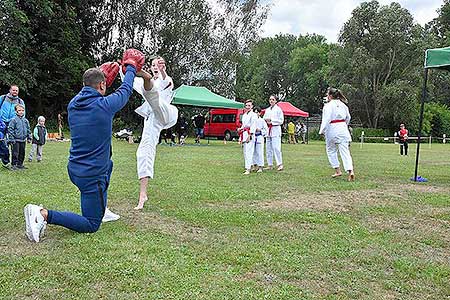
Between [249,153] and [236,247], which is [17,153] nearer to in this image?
[249,153]

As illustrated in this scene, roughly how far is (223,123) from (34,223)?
3110 cm

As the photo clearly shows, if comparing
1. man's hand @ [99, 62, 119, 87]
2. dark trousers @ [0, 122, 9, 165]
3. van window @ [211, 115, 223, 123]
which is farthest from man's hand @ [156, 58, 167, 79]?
van window @ [211, 115, 223, 123]

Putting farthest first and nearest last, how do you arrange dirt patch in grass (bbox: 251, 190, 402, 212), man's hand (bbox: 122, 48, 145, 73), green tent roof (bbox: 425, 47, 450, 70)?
green tent roof (bbox: 425, 47, 450, 70) → dirt patch in grass (bbox: 251, 190, 402, 212) → man's hand (bbox: 122, 48, 145, 73)

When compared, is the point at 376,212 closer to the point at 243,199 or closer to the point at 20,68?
the point at 243,199

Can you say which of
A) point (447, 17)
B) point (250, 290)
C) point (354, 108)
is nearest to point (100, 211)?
point (250, 290)

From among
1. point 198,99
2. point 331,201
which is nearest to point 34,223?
point 331,201

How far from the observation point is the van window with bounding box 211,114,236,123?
34.7m

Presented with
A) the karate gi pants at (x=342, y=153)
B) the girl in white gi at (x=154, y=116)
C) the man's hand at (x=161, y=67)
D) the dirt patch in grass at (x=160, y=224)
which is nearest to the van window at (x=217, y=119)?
the karate gi pants at (x=342, y=153)

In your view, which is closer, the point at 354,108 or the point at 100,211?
the point at 100,211

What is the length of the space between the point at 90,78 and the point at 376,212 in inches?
157

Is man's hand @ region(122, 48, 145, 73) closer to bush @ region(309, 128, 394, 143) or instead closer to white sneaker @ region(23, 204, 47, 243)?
white sneaker @ region(23, 204, 47, 243)

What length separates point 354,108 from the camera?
47.7 meters

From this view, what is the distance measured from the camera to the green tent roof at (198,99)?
77.2 ft

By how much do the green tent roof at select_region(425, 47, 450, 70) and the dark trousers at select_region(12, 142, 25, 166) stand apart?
343 inches
